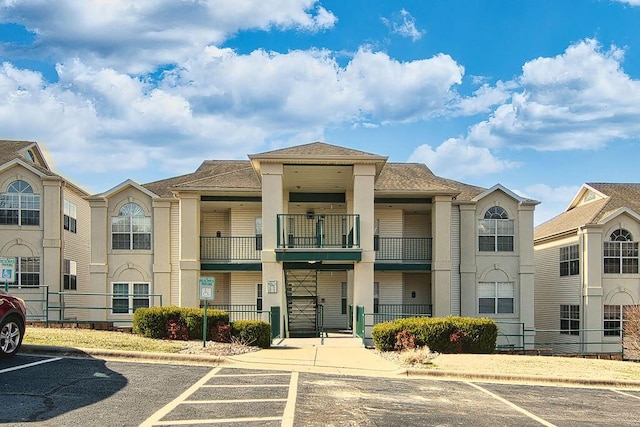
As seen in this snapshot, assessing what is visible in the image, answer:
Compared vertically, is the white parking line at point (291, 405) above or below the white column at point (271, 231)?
below

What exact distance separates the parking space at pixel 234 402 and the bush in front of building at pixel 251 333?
5.29m

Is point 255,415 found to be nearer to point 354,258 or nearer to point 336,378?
point 336,378

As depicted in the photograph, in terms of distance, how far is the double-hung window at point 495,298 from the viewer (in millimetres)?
30078

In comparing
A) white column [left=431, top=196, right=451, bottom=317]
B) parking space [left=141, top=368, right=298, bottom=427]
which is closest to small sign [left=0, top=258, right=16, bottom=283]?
parking space [left=141, top=368, right=298, bottom=427]

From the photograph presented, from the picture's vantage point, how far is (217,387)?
13.1 metres

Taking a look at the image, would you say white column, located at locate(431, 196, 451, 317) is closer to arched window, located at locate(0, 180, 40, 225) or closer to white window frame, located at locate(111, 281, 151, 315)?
white window frame, located at locate(111, 281, 151, 315)

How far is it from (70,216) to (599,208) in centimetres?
2484

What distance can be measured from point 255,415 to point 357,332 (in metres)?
14.8

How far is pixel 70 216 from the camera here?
3303 cm

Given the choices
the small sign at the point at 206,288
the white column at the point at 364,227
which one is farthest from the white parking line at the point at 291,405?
the white column at the point at 364,227

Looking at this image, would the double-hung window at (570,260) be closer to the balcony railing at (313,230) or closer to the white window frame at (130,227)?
the balcony railing at (313,230)

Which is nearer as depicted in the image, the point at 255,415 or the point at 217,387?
the point at 255,415

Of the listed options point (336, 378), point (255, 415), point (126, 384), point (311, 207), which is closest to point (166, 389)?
point (126, 384)

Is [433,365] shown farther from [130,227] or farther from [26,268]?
[26,268]
